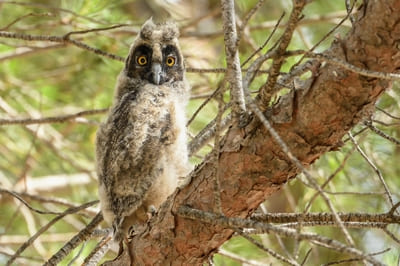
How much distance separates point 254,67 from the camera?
1.47 metres

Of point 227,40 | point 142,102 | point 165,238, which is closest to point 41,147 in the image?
point 142,102

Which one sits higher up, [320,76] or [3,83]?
[3,83]

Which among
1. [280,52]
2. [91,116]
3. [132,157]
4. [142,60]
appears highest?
[91,116]

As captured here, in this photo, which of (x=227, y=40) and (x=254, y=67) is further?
(x=227, y=40)

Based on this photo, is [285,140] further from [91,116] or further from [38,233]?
[91,116]

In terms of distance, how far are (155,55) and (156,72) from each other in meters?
0.09

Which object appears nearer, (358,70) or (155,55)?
(358,70)

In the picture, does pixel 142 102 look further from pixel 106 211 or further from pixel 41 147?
pixel 41 147

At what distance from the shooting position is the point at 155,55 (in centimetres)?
265

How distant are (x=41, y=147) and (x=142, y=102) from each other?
1.93 metres

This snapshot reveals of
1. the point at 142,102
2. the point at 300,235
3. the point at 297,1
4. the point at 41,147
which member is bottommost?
the point at 300,235

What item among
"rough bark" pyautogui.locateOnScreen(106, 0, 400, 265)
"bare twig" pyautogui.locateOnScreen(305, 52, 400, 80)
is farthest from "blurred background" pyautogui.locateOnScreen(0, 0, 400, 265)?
"bare twig" pyautogui.locateOnScreen(305, 52, 400, 80)

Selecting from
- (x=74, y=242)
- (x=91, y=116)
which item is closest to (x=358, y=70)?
(x=74, y=242)

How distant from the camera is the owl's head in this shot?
8.68ft
